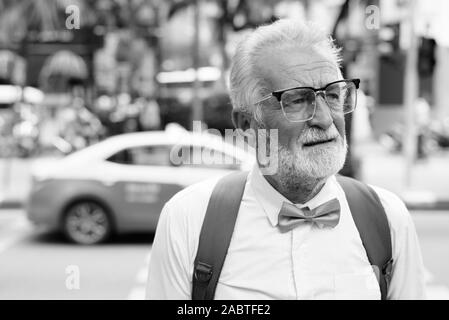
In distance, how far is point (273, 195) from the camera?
6.74ft

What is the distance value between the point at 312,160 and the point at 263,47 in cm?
31

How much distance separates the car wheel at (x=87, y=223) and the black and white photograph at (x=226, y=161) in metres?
0.02

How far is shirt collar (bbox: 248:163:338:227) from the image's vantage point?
2012 millimetres

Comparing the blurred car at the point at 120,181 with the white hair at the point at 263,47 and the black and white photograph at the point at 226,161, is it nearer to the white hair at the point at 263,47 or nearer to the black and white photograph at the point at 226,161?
the black and white photograph at the point at 226,161

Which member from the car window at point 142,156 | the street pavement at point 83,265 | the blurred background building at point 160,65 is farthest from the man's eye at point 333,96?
the blurred background building at point 160,65

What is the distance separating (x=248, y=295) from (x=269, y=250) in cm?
12

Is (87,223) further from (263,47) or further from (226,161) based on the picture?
(263,47)

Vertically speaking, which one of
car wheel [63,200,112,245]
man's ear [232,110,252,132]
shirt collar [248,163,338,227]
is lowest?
car wheel [63,200,112,245]

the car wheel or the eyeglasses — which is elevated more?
the eyeglasses

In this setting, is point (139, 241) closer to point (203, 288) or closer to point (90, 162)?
point (90, 162)

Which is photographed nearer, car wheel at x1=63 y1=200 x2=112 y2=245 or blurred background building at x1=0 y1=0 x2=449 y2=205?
car wheel at x1=63 y1=200 x2=112 y2=245

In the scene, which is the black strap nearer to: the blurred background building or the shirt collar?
the shirt collar

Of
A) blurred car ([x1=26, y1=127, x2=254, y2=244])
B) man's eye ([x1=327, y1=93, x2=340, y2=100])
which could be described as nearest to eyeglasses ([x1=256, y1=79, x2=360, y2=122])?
man's eye ([x1=327, y1=93, x2=340, y2=100])

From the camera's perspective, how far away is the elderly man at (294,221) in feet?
6.36
